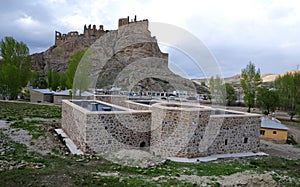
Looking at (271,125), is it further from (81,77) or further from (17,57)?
(17,57)

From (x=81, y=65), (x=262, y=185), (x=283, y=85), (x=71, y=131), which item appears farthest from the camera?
Result: (x=283, y=85)

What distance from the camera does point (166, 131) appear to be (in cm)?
973

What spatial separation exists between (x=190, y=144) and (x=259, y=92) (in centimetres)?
2488

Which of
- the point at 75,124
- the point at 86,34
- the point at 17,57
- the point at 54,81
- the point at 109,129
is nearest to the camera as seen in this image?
the point at 109,129

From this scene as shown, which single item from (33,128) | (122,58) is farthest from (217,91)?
(33,128)

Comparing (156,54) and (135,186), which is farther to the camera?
(156,54)

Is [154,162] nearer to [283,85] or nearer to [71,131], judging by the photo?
[71,131]

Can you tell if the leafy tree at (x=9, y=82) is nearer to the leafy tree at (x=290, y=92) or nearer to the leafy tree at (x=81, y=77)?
the leafy tree at (x=81, y=77)

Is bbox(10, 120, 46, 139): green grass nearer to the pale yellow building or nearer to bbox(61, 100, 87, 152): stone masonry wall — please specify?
bbox(61, 100, 87, 152): stone masonry wall

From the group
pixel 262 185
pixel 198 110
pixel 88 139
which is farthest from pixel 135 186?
pixel 198 110

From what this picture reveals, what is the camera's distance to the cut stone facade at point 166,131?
9383 millimetres

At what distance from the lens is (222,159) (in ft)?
32.2

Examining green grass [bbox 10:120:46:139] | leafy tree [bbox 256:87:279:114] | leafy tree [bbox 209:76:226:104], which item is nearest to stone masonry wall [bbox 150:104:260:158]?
green grass [bbox 10:120:46:139]

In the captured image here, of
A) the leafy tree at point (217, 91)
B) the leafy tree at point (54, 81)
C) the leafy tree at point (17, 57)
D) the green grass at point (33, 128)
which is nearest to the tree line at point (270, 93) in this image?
the leafy tree at point (217, 91)
